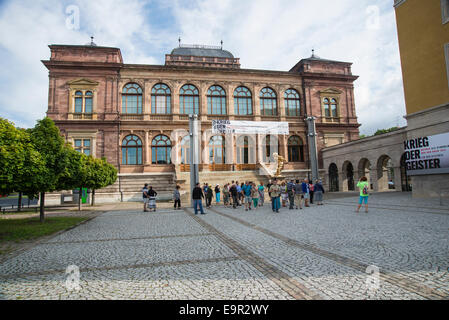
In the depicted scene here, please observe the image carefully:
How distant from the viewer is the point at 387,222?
907 centimetres

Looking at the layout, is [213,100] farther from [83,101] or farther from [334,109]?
[334,109]

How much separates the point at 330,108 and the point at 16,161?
33.7 metres

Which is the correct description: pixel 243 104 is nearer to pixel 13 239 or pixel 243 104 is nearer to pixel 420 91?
pixel 420 91

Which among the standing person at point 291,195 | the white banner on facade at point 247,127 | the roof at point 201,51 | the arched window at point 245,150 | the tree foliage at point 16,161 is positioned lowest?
the standing person at point 291,195

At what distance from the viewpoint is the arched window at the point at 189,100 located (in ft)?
104

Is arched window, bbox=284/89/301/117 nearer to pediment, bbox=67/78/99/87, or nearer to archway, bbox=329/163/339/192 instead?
archway, bbox=329/163/339/192

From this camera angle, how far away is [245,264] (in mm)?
5055

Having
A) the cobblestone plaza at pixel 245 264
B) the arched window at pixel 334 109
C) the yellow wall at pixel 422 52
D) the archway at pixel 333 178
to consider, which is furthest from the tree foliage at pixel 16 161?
the arched window at pixel 334 109

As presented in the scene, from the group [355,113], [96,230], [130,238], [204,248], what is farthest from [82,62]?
[355,113]

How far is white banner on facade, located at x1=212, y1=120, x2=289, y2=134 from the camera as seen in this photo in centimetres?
2541

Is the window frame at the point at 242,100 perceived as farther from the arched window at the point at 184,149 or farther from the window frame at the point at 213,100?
the arched window at the point at 184,149

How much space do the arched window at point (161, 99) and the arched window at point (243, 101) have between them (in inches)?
319

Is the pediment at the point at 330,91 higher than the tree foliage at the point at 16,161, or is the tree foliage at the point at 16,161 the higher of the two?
the pediment at the point at 330,91

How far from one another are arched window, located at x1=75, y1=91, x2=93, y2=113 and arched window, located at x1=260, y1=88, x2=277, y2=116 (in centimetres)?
1978
